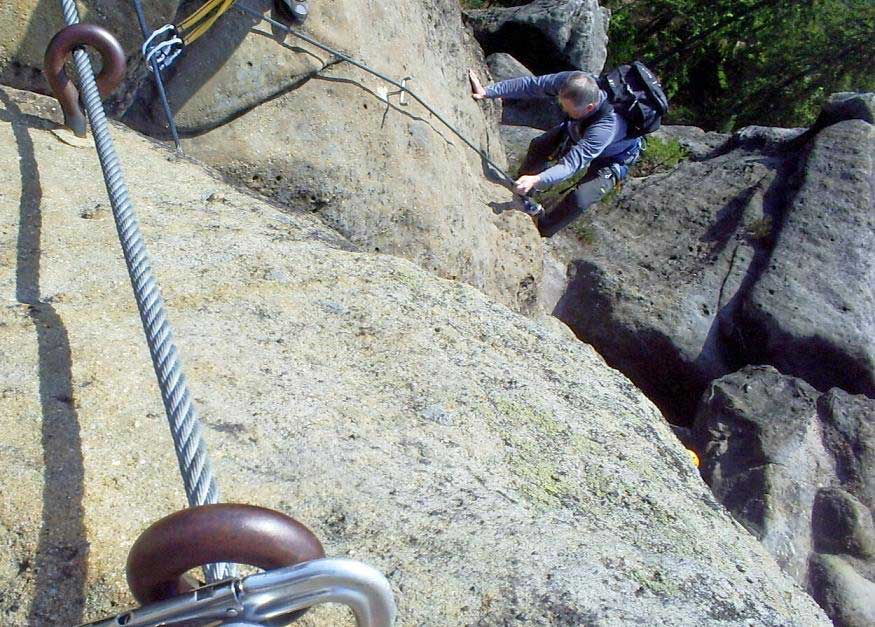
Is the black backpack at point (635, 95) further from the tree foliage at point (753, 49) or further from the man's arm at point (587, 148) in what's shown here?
the tree foliage at point (753, 49)

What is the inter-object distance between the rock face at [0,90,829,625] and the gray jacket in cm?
248

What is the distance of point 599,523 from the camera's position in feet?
6.15

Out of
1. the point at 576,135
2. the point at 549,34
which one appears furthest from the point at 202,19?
the point at 549,34

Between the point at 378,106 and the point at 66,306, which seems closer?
the point at 66,306

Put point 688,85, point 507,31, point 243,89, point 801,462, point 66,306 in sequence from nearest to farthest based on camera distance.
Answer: point 66,306 → point 243,89 → point 801,462 → point 507,31 → point 688,85

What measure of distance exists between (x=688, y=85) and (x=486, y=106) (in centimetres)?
1062

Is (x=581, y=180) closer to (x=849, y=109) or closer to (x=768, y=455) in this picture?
(x=768, y=455)

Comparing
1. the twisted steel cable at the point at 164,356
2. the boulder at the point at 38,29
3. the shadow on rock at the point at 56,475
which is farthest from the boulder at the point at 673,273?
the shadow on rock at the point at 56,475

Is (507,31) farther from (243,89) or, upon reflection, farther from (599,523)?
(599,523)

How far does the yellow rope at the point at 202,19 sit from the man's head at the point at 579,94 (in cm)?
231

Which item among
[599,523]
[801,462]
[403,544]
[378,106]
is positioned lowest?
[801,462]

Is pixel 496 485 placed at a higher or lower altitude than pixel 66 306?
higher

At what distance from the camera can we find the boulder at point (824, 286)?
604cm

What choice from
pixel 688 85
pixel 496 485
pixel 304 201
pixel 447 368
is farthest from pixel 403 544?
pixel 688 85
